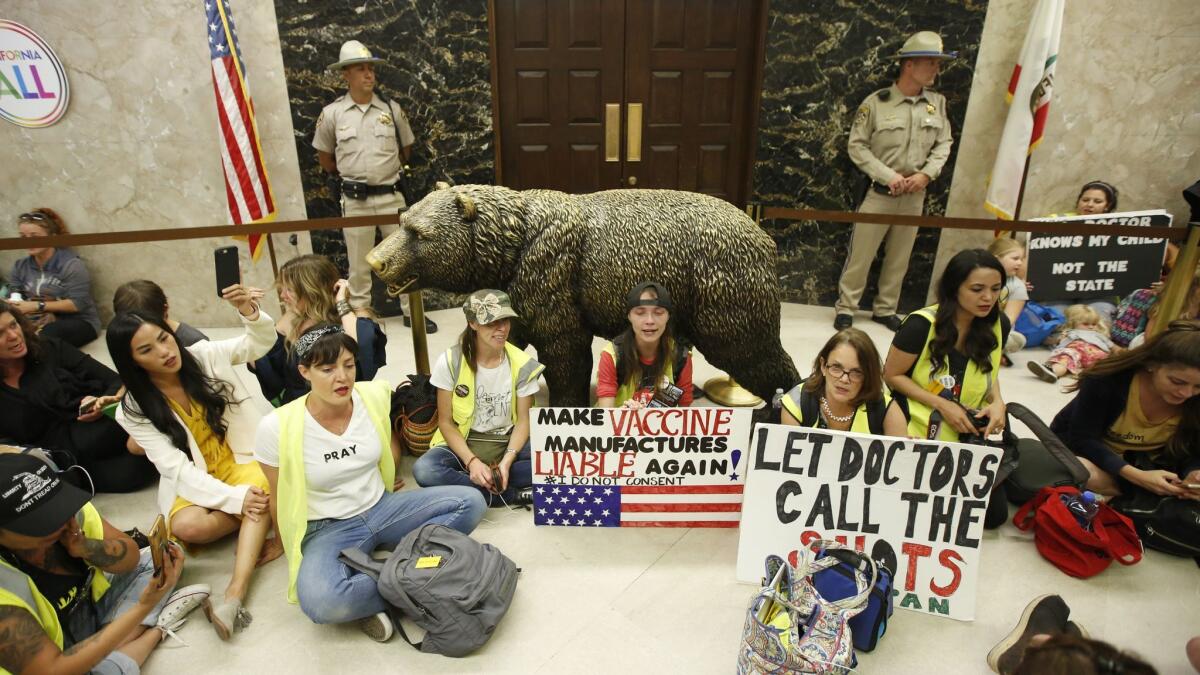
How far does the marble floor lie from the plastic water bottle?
9.1 inches

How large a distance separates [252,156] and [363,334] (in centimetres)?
227

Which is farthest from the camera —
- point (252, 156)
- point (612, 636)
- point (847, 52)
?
point (847, 52)

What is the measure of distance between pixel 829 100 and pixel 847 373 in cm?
Result: 343

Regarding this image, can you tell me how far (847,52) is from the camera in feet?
15.9

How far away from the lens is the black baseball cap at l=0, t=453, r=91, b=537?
1660 mm

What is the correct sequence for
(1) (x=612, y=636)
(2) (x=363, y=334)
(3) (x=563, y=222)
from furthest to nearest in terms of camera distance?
(2) (x=363, y=334)
(3) (x=563, y=222)
(1) (x=612, y=636)

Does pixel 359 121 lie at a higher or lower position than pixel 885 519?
higher

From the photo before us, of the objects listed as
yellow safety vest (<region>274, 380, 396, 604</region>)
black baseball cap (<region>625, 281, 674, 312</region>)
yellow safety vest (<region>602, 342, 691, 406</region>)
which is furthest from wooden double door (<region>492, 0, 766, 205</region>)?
yellow safety vest (<region>274, 380, 396, 604</region>)

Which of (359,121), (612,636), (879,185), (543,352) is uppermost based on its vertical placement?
(359,121)

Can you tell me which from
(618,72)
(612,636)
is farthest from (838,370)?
(618,72)

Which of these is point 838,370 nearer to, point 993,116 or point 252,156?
point 993,116

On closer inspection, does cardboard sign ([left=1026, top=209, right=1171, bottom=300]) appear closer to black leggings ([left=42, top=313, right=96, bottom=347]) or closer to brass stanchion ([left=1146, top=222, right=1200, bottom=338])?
brass stanchion ([left=1146, top=222, right=1200, bottom=338])

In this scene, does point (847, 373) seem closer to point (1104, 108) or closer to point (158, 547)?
point (158, 547)

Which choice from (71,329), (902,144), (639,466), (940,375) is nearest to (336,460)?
(639,466)
